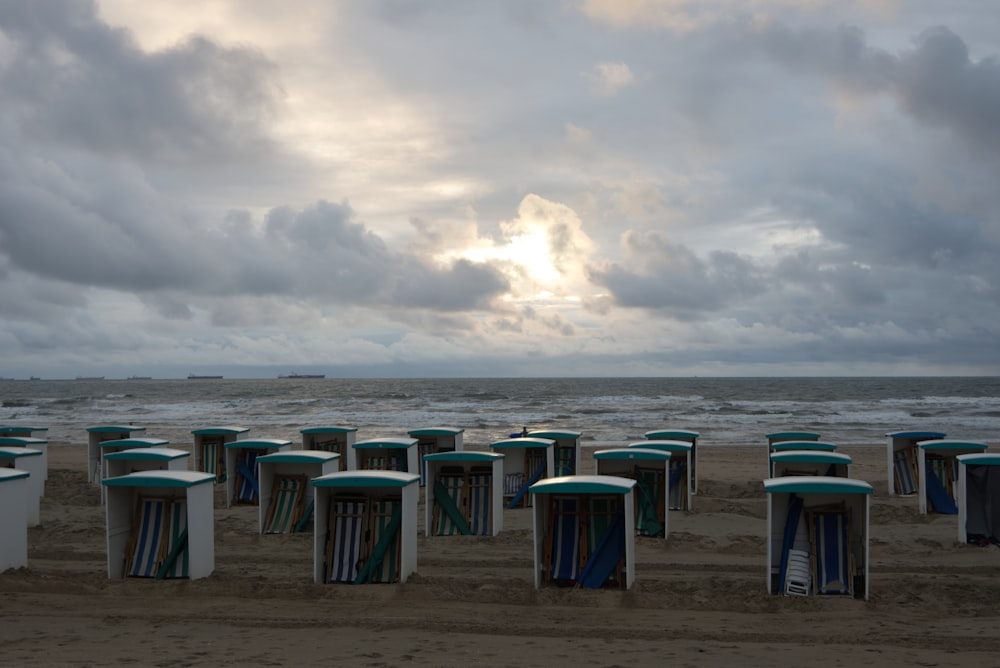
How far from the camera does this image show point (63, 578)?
1105 cm

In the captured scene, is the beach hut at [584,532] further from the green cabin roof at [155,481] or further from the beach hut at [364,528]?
the green cabin roof at [155,481]

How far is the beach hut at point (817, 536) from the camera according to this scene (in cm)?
1002

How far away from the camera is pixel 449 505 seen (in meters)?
14.1

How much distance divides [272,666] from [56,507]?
41.7ft

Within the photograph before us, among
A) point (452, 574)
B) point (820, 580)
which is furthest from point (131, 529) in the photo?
point (820, 580)

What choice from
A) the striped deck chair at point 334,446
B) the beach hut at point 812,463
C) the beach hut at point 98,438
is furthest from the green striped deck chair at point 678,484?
the beach hut at point 98,438

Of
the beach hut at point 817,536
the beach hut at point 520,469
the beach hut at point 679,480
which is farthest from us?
the beach hut at point 520,469

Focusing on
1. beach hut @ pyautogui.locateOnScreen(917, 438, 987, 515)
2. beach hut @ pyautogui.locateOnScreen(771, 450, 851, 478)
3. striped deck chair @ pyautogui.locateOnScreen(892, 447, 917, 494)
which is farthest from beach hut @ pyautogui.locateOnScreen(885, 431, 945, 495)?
beach hut @ pyautogui.locateOnScreen(771, 450, 851, 478)

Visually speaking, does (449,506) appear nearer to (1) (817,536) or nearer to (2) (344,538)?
(2) (344,538)

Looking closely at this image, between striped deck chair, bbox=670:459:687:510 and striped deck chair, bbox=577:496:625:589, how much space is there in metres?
6.16

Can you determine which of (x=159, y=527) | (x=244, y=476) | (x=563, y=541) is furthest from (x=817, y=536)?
(x=244, y=476)

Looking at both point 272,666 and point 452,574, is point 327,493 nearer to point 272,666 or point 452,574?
point 452,574

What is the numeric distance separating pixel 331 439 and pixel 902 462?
1292 cm

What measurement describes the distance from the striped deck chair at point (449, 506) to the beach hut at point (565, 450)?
4070mm
